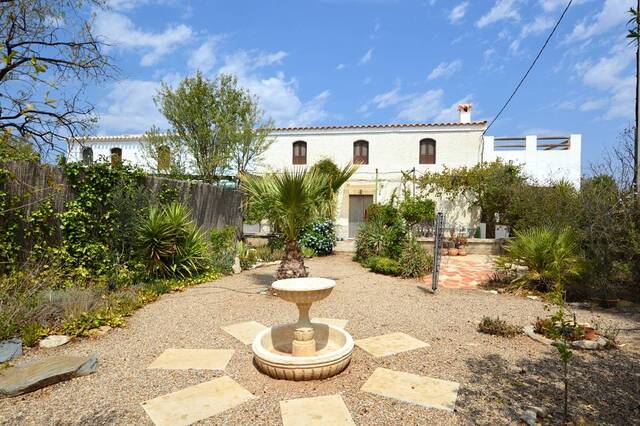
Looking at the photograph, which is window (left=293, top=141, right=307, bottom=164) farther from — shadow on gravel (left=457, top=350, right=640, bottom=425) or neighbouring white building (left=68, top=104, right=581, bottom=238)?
shadow on gravel (left=457, top=350, right=640, bottom=425)

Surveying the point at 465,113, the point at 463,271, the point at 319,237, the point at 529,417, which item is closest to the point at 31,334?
the point at 529,417

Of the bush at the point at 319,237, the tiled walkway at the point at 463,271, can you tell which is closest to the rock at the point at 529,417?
the tiled walkway at the point at 463,271

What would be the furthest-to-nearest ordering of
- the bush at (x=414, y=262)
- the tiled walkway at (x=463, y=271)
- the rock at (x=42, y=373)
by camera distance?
the bush at (x=414, y=262) → the tiled walkway at (x=463, y=271) → the rock at (x=42, y=373)

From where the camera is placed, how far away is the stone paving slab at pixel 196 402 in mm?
2781

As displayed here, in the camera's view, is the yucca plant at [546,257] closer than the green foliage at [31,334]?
No

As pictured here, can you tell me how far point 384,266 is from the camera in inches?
360

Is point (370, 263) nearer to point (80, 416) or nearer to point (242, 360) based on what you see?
point (242, 360)

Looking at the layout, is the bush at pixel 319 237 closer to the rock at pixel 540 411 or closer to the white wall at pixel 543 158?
the white wall at pixel 543 158

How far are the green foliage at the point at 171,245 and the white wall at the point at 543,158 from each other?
45.6 ft

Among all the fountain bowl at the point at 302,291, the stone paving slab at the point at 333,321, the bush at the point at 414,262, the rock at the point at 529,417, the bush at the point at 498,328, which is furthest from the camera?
the bush at the point at 414,262

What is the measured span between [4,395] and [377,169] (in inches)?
628

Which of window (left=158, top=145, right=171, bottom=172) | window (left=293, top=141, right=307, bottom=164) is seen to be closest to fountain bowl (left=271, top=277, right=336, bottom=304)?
window (left=158, top=145, right=171, bottom=172)

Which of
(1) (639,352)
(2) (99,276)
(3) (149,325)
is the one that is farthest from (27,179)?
(1) (639,352)

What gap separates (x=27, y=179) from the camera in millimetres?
6082
